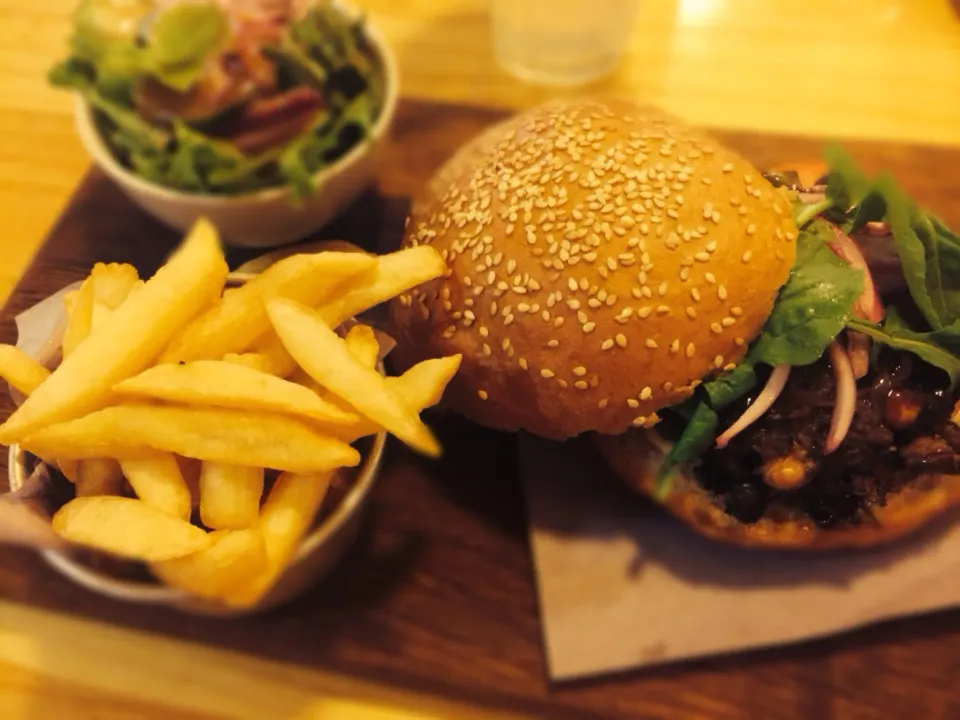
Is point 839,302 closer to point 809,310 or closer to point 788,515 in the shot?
point 809,310

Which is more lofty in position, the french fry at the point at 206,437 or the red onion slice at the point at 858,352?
the french fry at the point at 206,437

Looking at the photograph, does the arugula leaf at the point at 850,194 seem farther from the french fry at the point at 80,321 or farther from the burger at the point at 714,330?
the french fry at the point at 80,321

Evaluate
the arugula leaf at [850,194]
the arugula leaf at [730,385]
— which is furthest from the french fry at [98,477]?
the arugula leaf at [850,194]

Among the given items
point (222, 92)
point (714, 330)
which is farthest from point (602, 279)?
point (222, 92)

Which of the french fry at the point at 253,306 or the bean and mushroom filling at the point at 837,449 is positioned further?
the bean and mushroom filling at the point at 837,449

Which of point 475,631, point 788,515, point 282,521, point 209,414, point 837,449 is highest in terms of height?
point 209,414

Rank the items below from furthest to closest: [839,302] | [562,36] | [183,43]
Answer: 1. [562,36]
2. [183,43]
3. [839,302]

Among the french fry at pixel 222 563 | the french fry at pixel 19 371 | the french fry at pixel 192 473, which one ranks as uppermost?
the french fry at pixel 19 371
